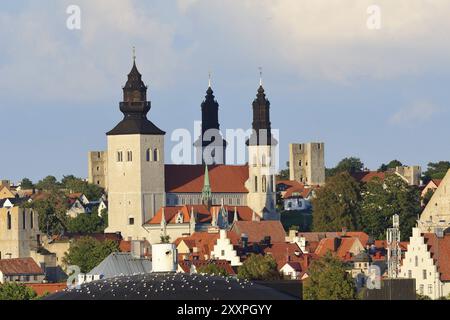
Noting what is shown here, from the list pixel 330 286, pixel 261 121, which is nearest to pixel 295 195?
pixel 261 121

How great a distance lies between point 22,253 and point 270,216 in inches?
1219

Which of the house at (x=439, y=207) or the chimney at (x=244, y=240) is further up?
the house at (x=439, y=207)

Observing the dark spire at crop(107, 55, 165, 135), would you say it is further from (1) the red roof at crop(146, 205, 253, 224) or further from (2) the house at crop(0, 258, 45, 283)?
(2) the house at crop(0, 258, 45, 283)

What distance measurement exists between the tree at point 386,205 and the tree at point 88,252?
23.9 m

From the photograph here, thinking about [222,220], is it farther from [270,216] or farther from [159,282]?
[159,282]

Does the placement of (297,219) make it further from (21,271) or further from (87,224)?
(21,271)

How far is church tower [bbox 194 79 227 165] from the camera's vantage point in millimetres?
180125

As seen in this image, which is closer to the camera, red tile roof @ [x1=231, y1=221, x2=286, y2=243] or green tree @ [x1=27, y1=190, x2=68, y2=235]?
red tile roof @ [x1=231, y1=221, x2=286, y2=243]

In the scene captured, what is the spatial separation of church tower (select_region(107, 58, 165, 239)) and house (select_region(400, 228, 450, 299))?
64.6 meters

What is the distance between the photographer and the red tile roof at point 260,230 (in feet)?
454

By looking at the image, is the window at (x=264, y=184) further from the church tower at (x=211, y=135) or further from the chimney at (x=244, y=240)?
the chimney at (x=244, y=240)

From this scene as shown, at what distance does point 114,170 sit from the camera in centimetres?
16362

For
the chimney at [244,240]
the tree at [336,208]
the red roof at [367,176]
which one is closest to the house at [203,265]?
the chimney at [244,240]

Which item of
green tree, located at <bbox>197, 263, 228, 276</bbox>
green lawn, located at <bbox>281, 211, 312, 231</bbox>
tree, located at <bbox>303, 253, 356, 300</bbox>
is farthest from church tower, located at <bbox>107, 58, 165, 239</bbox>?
tree, located at <bbox>303, 253, 356, 300</bbox>
